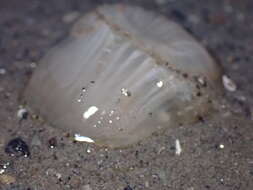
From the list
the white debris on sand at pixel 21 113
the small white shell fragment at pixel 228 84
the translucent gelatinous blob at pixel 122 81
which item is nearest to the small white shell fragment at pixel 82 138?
the translucent gelatinous blob at pixel 122 81

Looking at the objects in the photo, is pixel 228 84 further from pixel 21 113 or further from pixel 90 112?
pixel 21 113

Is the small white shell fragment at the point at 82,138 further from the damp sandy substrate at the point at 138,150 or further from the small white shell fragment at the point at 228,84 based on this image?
the small white shell fragment at the point at 228,84

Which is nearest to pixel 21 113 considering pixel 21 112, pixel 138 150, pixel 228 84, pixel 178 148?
pixel 21 112

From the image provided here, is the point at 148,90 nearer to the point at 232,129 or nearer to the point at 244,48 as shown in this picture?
the point at 232,129

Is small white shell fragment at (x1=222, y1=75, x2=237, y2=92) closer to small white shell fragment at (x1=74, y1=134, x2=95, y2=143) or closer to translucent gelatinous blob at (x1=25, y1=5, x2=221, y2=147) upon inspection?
translucent gelatinous blob at (x1=25, y1=5, x2=221, y2=147)

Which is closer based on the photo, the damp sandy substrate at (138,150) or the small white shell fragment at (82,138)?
the damp sandy substrate at (138,150)

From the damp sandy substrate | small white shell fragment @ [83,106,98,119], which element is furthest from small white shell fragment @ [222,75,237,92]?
small white shell fragment @ [83,106,98,119]

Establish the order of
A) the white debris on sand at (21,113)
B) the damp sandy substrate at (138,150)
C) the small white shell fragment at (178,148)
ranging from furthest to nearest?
the white debris on sand at (21,113)
the small white shell fragment at (178,148)
the damp sandy substrate at (138,150)

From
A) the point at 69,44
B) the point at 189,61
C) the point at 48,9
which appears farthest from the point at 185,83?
the point at 48,9
